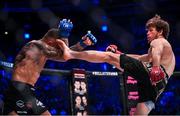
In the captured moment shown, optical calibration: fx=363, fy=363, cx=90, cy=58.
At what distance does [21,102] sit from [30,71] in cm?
27

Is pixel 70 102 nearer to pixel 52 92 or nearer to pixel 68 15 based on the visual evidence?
pixel 52 92

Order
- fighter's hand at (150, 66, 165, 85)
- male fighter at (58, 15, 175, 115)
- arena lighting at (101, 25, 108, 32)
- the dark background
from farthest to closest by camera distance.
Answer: arena lighting at (101, 25, 108, 32), the dark background, male fighter at (58, 15, 175, 115), fighter's hand at (150, 66, 165, 85)

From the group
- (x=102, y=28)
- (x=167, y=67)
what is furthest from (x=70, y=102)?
(x=102, y=28)

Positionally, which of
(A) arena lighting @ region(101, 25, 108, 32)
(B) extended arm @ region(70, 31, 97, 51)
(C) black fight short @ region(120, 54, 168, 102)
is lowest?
(C) black fight short @ region(120, 54, 168, 102)

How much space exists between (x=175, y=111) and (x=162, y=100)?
1.07 feet

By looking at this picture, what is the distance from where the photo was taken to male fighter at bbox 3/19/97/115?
290 cm

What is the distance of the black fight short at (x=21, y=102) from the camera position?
9.50 feet

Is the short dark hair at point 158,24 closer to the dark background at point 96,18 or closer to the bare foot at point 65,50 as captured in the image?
the bare foot at point 65,50

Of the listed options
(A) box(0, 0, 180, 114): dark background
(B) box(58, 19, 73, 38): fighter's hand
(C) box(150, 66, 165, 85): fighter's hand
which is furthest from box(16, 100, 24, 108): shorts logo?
(A) box(0, 0, 180, 114): dark background

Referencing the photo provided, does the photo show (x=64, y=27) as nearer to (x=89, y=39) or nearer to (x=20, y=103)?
(x=89, y=39)

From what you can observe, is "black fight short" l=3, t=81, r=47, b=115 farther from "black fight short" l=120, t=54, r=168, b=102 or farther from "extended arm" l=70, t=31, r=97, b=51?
"black fight short" l=120, t=54, r=168, b=102

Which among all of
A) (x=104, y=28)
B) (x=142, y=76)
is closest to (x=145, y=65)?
(x=142, y=76)

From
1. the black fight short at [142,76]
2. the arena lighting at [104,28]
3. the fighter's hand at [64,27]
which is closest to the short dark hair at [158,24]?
the black fight short at [142,76]

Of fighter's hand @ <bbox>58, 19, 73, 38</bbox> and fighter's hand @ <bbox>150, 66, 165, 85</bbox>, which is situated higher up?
fighter's hand @ <bbox>58, 19, 73, 38</bbox>
